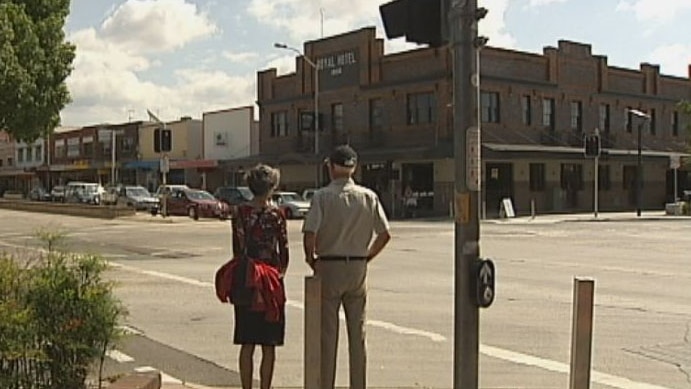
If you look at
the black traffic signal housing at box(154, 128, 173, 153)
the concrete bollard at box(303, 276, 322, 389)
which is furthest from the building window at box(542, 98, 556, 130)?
the concrete bollard at box(303, 276, 322, 389)

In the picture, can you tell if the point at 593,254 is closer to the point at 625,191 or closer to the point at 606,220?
the point at 606,220

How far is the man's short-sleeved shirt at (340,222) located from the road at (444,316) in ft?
5.15

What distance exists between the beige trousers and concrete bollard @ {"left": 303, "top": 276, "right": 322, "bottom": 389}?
1182 mm

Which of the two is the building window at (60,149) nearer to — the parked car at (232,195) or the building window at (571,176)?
the parked car at (232,195)

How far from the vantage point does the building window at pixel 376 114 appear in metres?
53.6

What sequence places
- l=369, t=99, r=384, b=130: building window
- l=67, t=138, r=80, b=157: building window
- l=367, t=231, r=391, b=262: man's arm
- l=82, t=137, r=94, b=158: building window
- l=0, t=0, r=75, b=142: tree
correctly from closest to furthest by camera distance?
1. l=367, t=231, r=391, b=262: man's arm
2. l=0, t=0, r=75, b=142: tree
3. l=369, t=99, r=384, b=130: building window
4. l=82, t=137, r=94, b=158: building window
5. l=67, t=138, r=80, b=157: building window

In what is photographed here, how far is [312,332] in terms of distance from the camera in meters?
5.42

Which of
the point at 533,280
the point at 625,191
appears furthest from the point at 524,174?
the point at 533,280

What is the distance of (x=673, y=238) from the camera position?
29391 mm

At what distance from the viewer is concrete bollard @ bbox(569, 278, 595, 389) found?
19.2 feet

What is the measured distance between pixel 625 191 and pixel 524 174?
1122cm

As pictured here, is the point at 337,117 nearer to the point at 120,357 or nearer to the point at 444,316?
the point at 444,316

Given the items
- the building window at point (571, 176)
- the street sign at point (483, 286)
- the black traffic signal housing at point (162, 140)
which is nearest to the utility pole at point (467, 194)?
the street sign at point (483, 286)

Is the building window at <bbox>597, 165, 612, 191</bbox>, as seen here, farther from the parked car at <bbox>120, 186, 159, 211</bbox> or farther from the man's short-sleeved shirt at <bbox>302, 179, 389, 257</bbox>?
the man's short-sleeved shirt at <bbox>302, 179, 389, 257</bbox>
